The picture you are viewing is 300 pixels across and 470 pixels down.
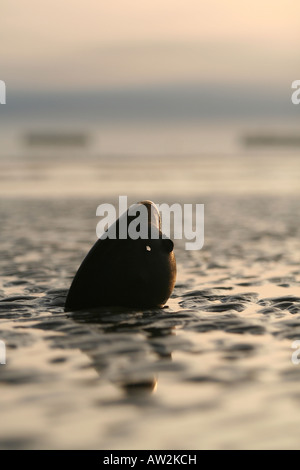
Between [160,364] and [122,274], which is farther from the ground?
[122,274]

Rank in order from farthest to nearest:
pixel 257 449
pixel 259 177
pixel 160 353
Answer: pixel 259 177
pixel 160 353
pixel 257 449

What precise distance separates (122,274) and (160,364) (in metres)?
2.13

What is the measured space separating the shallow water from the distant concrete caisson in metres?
0.24

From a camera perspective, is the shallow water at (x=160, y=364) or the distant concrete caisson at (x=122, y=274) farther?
the distant concrete caisson at (x=122, y=274)

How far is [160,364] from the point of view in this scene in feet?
20.2

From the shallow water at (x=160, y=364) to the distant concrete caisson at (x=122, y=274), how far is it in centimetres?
24

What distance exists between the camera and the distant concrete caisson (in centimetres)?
816

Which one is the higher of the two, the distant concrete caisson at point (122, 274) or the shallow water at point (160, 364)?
the distant concrete caisson at point (122, 274)

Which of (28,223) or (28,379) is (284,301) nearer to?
(28,379)

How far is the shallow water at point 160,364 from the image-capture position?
187 inches

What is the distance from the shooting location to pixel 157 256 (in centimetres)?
834

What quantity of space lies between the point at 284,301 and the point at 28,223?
10470mm

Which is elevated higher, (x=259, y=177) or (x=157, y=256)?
(x=259, y=177)

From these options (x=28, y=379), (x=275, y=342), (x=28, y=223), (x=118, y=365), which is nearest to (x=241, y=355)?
(x=275, y=342)
